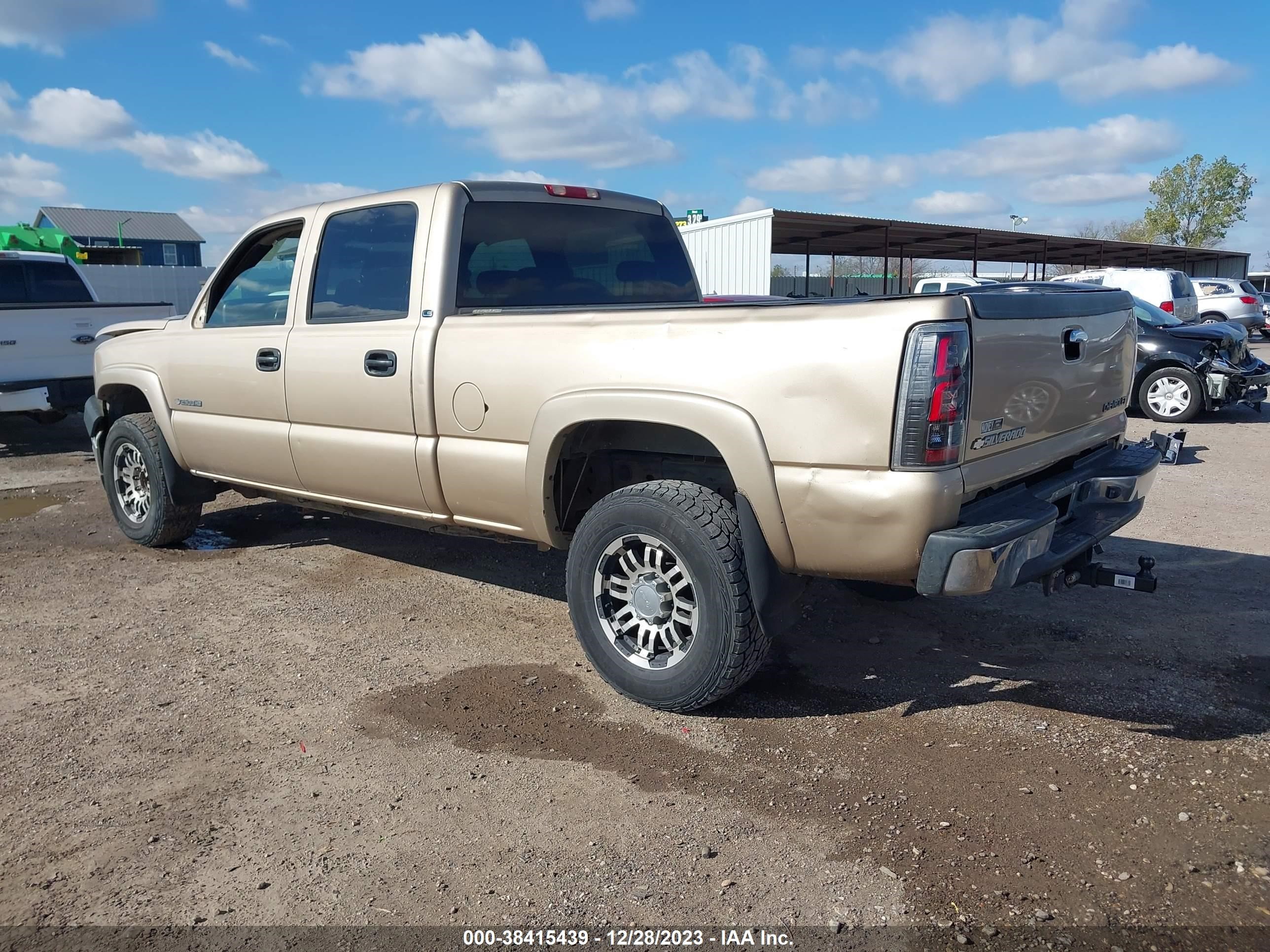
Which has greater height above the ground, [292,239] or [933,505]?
[292,239]

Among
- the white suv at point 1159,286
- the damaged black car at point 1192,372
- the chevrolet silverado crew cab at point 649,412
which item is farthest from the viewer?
the white suv at point 1159,286

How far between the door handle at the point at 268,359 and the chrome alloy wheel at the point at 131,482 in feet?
5.21

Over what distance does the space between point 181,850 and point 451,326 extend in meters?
2.27

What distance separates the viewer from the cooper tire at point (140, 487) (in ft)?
19.8

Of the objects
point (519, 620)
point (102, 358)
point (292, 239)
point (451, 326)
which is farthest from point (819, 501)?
point (102, 358)

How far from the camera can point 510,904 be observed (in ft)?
8.64

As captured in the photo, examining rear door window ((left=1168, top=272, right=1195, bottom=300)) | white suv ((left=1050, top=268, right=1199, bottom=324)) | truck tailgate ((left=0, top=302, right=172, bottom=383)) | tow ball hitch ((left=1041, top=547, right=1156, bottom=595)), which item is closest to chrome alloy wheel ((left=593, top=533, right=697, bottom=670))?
tow ball hitch ((left=1041, top=547, right=1156, bottom=595))

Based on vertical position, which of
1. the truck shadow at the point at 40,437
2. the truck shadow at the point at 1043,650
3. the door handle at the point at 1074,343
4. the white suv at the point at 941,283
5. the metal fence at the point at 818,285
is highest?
the metal fence at the point at 818,285

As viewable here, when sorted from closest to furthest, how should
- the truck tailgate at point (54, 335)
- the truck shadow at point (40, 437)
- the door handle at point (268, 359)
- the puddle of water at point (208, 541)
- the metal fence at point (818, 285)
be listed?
the door handle at point (268, 359)
the puddle of water at point (208, 541)
the truck tailgate at point (54, 335)
the truck shadow at point (40, 437)
the metal fence at point (818, 285)

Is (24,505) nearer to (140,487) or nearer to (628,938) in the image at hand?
(140,487)

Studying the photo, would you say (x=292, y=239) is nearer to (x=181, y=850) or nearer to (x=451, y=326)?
(x=451, y=326)

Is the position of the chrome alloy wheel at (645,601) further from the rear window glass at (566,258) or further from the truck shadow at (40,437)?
the truck shadow at (40,437)

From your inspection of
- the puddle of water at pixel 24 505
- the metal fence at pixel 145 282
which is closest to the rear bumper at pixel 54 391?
the puddle of water at pixel 24 505

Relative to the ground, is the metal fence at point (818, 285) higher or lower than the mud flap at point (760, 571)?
higher
